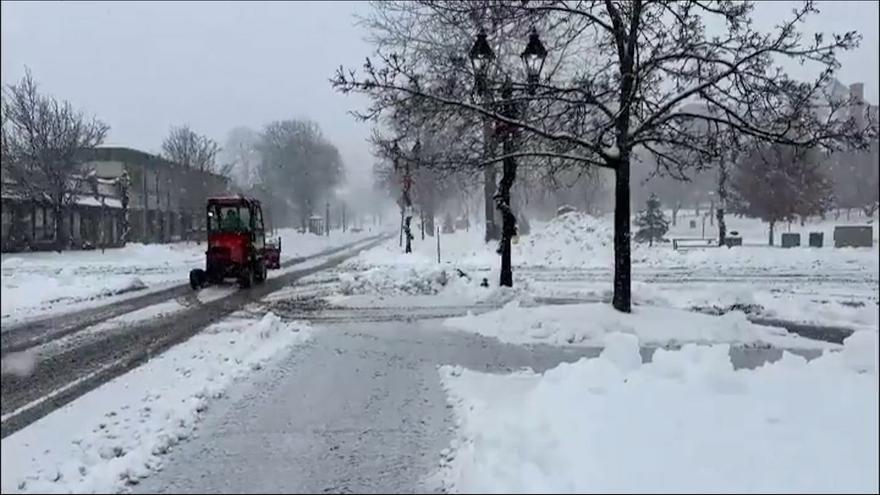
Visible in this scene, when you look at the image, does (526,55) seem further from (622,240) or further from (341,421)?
(341,421)

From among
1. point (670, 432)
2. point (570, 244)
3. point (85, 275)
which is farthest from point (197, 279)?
point (670, 432)

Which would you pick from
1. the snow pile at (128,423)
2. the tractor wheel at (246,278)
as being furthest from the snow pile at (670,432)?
the tractor wheel at (246,278)

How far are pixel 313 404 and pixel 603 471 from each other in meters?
3.40

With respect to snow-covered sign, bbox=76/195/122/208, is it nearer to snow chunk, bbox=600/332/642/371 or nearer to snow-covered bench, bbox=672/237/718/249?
snow chunk, bbox=600/332/642/371

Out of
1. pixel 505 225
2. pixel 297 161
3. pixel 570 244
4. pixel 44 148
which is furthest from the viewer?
pixel 570 244

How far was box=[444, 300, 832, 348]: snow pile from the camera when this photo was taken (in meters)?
9.05

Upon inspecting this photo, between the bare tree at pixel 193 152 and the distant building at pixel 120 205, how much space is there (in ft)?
0.92

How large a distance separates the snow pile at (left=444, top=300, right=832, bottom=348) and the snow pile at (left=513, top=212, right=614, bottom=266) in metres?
15.7

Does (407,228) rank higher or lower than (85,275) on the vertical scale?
higher

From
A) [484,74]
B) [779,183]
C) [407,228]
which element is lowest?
[407,228]

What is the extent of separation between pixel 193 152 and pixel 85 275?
4.85 meters

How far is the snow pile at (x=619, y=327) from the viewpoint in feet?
29.7

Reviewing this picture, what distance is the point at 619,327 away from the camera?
31.7 ft

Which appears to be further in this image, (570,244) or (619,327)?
(570,244)
